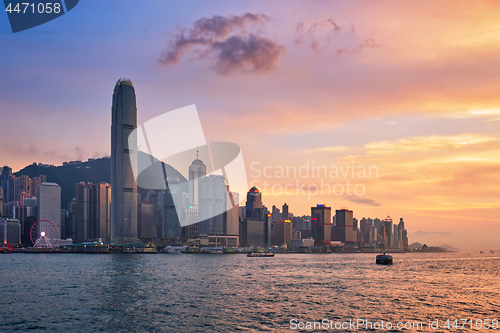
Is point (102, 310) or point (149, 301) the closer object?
point (102, 310)

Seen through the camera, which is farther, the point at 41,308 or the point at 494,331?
the point at 41,308

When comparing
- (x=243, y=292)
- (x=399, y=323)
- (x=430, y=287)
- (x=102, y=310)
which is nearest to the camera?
Result: (x=399, y=323)

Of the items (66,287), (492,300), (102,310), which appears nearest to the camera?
(102,310)

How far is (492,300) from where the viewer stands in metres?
84.8

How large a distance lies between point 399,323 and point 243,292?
36.4 metres

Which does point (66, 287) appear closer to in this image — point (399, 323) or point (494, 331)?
point (399, 323)

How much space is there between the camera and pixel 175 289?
94.4 m

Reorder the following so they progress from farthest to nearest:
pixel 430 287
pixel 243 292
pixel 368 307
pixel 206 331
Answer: pixel 430 287
pixel 243 292
pixel 368 307
pixel 206 331

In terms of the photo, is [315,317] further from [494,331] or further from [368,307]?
[494,331]

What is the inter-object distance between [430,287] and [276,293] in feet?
131

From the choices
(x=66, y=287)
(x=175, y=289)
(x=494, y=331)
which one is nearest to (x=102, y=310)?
(x=175, y=289)

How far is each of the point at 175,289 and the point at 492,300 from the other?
62.2m

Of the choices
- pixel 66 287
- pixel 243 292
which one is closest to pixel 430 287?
pixel 243 292

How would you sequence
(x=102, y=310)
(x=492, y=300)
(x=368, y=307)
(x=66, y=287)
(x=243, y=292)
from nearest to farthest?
(x=102, y=310) < (x=368, y=307) < (x=492, y=300) < (x=243, y=292) < (x=66, y=287)
